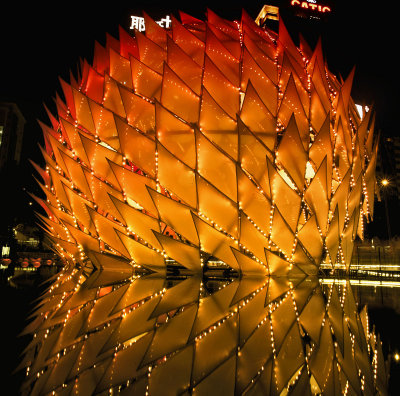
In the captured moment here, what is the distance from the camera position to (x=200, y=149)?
504 inches

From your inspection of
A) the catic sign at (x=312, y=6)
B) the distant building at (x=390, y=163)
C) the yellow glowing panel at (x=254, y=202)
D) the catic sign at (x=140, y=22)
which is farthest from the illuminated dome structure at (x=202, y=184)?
the distant building at (x=390, y=163)

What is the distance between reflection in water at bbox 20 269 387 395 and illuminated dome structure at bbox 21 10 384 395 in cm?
7

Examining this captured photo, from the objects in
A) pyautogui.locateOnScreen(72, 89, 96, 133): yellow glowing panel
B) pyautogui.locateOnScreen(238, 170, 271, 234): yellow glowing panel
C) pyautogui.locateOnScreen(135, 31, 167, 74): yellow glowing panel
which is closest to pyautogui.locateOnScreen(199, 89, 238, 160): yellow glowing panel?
pyautogui.locateOnScreen(238, 170, 271, 234): yellow glowing panel

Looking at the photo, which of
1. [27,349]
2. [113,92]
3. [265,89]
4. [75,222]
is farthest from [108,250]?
[27,349]

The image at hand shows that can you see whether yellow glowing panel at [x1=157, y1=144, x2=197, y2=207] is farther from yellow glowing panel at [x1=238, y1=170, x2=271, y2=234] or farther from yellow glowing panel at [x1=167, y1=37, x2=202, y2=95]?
yellow glowing panel at [x1=167, y1=37, x2=202, y2=95]

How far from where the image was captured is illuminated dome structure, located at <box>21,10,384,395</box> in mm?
7316

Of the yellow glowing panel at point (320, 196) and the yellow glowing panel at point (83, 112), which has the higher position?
the yellow glowing panel at point (83, 112)

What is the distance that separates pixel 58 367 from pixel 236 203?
8888 mm

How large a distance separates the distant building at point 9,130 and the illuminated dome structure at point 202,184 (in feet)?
220

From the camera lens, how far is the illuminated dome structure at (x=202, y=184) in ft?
24.0

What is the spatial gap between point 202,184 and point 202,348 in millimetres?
7946

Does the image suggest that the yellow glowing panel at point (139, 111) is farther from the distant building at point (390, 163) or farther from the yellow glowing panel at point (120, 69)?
the distant building at point (390, 163)

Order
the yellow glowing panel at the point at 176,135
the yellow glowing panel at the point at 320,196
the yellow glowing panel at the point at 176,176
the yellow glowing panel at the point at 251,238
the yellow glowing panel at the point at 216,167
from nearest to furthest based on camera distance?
the yellow glowing panel at the point at 251,238
the yellow glowing panel at the point at 320,196
the yellow glowing panel at the point at 216,167
the yellow glowing panel at the point at 176,176
the yellow glowing panel at the point at 176,135

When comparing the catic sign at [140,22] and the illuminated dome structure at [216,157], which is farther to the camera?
the catic sign at [140,22]
